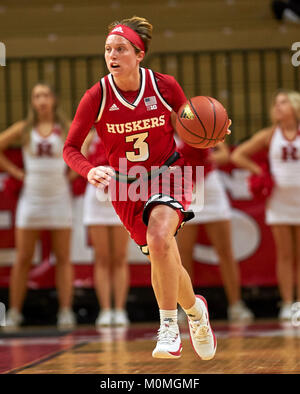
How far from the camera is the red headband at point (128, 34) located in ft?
14.4

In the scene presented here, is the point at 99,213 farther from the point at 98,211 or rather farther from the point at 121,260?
the point at 121,260

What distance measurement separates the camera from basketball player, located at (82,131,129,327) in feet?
24.7

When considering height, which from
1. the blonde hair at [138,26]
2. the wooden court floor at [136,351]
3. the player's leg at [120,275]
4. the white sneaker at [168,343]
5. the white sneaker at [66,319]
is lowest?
the wooden court floor at [136,351]

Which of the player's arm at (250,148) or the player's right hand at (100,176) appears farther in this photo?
the player's arm at (250,148)

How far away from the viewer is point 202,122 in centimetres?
424

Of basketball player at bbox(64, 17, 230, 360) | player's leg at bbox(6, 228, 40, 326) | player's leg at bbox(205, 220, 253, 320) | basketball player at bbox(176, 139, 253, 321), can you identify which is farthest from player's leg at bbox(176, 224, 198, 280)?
basketball player at bbox(64, 17, 230, 360)

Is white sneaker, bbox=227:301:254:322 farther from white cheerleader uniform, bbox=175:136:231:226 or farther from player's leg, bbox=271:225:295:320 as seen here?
white cheerleader uniform, bbox=175:136:231:226

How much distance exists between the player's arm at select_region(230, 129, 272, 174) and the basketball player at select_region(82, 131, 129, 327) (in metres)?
1.35

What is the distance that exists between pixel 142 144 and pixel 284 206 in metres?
3.48

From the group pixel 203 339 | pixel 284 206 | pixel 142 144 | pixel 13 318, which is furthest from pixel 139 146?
pixel 13 318

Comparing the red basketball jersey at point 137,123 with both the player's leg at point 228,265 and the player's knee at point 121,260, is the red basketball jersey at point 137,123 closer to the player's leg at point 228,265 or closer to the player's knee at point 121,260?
the player's knee at point 121,260

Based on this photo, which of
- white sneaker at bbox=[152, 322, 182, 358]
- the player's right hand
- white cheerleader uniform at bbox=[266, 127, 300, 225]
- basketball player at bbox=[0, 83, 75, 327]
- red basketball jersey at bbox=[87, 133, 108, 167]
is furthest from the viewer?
basketball player at bbox=[0, 83, 75, 327]

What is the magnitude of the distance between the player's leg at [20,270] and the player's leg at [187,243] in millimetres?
1436

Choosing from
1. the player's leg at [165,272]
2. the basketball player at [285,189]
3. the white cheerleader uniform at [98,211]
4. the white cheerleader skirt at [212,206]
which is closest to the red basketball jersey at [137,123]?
the player's leg at [165,272]
